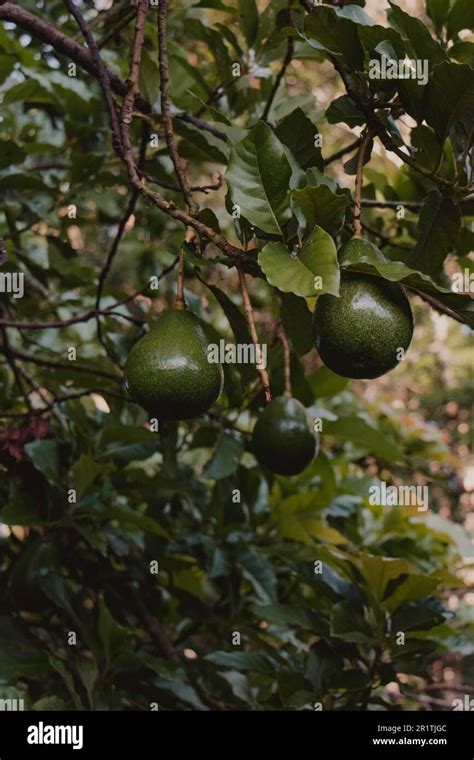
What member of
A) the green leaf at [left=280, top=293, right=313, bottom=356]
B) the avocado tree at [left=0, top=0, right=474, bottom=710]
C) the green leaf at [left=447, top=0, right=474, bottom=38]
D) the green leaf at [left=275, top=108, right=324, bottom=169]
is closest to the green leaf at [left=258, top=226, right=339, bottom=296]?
the avocado tree at [left=0, top=0, right=474, bottom=710]

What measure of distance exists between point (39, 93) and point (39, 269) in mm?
407

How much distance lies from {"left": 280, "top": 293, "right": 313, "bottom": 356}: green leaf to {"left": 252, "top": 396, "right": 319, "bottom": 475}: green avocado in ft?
1.00

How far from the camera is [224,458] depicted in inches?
60.1

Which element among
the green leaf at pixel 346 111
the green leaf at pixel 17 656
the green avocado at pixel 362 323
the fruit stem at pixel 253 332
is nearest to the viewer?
the fruit stem at pixel 253 332

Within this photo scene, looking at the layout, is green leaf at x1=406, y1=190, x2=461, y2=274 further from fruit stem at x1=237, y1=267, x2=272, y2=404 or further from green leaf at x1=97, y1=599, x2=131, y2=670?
green leaf at x1=97, y1=599, x2=131, y2=670

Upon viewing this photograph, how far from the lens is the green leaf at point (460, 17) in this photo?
48.9 inches

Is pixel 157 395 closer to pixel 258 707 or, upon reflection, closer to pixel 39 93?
pixel 258 707

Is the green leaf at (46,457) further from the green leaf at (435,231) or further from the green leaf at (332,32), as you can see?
the green leaf at (332,32)

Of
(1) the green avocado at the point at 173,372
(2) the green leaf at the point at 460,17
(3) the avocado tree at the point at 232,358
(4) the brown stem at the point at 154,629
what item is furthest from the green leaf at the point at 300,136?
(4) the brown stem at the point at 154,629

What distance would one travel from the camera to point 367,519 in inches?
91.3

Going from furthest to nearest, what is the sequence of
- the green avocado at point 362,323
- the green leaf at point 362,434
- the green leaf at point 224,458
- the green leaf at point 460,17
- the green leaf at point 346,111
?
the green leaf at point 362,434 → the green leaf at point 224,458 → the green leaf at point 460,17 → the green leaf at point 346,111 → the green avocado at point 362,323

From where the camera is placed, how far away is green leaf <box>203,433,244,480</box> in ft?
4.87

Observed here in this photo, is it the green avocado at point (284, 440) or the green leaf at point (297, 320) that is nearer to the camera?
the green leaf at point (297, 320)

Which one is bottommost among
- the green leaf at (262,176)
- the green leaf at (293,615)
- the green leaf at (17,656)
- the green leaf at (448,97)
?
the green leaf at (17,656)
